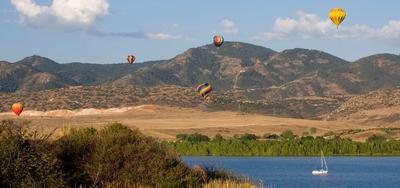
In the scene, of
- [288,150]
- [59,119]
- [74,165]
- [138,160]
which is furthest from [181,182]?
[59,119]

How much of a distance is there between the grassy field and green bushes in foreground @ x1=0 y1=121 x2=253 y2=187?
10825cm

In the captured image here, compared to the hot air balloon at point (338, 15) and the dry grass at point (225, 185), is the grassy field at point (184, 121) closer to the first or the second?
the hot air balloon at point (338, 15)

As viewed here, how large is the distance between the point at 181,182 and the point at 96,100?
507 feet

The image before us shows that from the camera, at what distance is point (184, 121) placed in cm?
16162

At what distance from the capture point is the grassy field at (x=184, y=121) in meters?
149

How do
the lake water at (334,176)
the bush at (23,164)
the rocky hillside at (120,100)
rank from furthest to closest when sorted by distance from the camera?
the rocky hillside at (120,100), the lake water at (334,176), the bush at (23,164)

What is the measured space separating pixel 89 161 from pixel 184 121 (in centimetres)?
12966

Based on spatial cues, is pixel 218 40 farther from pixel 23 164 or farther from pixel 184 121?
pixel 23 164

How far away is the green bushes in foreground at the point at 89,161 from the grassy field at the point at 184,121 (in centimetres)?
10825

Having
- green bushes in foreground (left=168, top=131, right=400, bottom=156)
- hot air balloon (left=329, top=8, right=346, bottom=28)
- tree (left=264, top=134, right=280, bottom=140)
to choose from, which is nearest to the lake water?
hot air balloon (left=329, top=8, right=346, bottom=28)

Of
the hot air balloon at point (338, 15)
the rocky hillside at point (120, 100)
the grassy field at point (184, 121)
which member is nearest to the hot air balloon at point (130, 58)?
the grassy field at point (184, 121)

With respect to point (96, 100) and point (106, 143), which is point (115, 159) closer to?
point (106, 143)

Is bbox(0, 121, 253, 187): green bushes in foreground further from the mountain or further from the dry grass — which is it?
the mountain

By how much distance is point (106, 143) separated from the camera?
1298 inches
